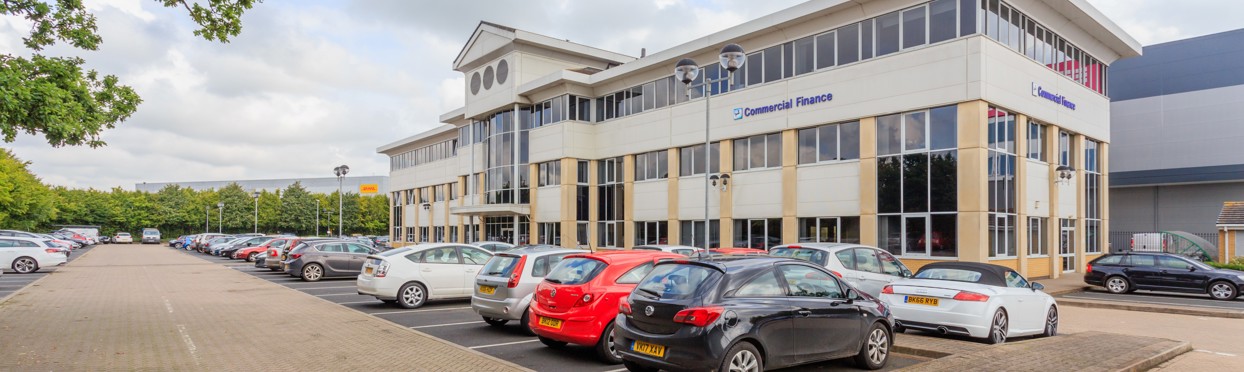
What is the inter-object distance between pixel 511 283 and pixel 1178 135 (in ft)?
136

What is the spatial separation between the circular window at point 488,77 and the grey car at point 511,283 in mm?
30583

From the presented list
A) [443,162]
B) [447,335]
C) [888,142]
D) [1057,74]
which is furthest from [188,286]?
[443,162]

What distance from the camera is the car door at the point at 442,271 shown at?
14.9 metres

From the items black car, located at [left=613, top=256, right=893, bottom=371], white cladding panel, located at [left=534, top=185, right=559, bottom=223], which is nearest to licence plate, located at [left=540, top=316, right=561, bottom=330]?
black car, located at [left=613, top=256, right=893, bottom=371]

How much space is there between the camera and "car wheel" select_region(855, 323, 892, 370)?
26.6 ft

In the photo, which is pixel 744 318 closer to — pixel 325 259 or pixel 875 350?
pixel 875 350

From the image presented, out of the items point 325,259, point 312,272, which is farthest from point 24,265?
point 325,259

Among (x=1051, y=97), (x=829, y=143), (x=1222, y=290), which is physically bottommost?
(x=1222, y=290)

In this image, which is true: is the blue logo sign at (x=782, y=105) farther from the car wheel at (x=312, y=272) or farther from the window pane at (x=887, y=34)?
the car wheel at (x=312, y=272)

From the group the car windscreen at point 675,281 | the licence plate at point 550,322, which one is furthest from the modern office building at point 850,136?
the car windscreen at point 675,281

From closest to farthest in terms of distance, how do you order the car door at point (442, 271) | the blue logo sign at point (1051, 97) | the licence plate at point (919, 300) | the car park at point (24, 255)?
the licence plate at point (919, 300), the car door at point (442, 271), the blue logo sign at point (1051, 97), the car park at point (24, 255)

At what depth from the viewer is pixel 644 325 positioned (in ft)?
23.7

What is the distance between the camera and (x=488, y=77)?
4131 centimetres

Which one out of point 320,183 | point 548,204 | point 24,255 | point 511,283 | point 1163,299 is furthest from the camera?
point 320,183
